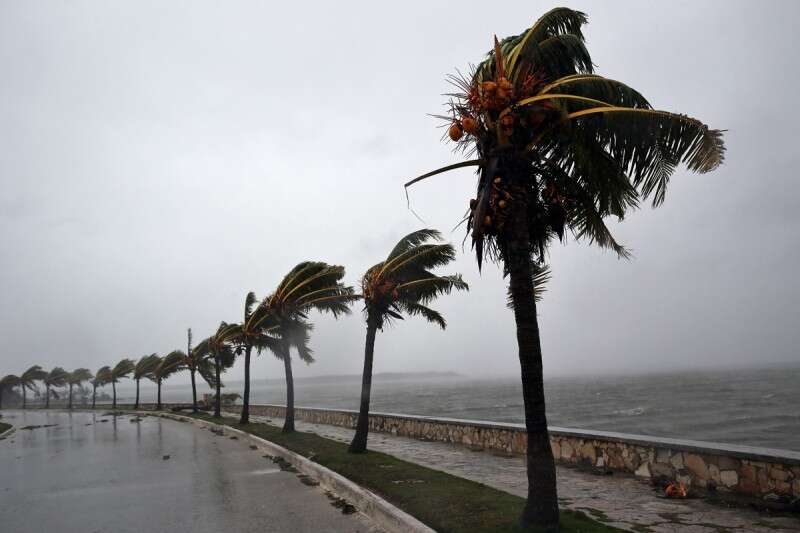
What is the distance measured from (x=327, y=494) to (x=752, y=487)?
20.6 feet

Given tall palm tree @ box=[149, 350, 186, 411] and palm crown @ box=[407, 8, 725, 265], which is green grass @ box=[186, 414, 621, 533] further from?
tall palm tree @ box=[149, 350, 186, 411]

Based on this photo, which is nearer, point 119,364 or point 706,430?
point 706,430

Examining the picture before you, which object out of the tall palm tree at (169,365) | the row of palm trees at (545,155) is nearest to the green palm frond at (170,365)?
the tall palm tree at (169,365)

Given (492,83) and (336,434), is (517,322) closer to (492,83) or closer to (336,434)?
(492,83)

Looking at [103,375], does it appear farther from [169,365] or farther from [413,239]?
[413,239]

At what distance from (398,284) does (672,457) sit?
282 inches

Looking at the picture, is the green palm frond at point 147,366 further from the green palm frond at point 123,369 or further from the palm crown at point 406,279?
the palm crown at point 406,279

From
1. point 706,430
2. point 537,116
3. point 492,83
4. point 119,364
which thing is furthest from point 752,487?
point 119,364

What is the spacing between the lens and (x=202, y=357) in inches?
1672

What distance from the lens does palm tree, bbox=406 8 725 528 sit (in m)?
5.98

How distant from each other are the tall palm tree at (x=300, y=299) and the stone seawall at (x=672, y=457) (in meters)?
6.63

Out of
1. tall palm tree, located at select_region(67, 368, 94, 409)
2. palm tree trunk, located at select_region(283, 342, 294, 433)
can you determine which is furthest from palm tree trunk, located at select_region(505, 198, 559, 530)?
tall palm tree, located at select_region(67, 368, 94, 409)

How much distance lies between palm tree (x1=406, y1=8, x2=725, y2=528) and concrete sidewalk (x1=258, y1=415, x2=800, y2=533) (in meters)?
1.53

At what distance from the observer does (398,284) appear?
13.6m
